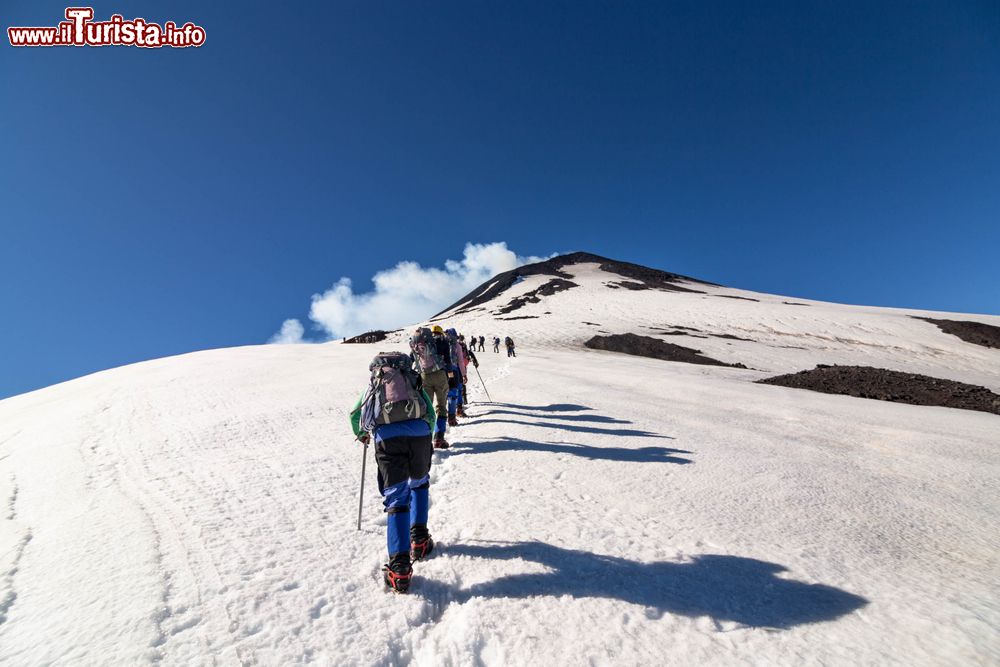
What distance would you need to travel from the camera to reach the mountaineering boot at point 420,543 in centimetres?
393

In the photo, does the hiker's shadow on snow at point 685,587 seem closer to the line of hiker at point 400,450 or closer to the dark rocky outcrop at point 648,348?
the line of hiker at point 400,450

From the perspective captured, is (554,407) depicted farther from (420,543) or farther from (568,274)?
(568,274)

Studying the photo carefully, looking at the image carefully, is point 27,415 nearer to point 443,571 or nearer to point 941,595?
point 443,571

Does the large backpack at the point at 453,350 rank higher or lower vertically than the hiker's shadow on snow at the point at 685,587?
higher

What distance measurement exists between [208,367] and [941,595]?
2247cm

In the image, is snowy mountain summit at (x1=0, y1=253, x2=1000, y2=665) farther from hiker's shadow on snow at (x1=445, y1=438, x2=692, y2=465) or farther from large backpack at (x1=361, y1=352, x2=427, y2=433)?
large backpack at (x1=361, y1=352, x2=427, y2=433)

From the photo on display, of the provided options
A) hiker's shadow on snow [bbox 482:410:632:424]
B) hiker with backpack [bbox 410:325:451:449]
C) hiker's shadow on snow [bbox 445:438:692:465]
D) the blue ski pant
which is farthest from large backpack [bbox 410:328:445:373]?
the blue ski pant

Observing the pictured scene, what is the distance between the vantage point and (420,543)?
3957mm

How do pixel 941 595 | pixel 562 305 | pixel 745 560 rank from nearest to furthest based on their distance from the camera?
pixel 941 595
pixel 745 560
pixel 562 305

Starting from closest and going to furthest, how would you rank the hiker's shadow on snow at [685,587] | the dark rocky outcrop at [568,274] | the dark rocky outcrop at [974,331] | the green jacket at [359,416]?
the hiker's shadow on snow at [685,587], the green jacket at [359,416], the dark rocky outcrop at [974,331], the dark rocky outcrop at [568,274]

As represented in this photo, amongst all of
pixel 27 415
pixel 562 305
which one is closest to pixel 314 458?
pixel 27 415

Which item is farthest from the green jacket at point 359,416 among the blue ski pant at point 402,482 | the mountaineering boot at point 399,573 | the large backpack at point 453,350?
the large backpack at point 453,350

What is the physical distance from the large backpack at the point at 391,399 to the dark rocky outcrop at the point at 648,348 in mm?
25860

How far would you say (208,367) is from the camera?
1798 cm
